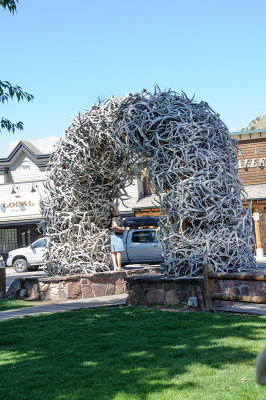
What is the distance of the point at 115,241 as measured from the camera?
11.4 metres

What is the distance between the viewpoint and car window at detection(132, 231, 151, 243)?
58.8 ft

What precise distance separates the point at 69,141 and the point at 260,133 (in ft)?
59.9

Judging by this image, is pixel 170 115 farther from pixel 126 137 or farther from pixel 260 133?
pixel 260 133

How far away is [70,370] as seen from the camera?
15.3 ft

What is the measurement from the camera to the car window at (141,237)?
1792 centimetres

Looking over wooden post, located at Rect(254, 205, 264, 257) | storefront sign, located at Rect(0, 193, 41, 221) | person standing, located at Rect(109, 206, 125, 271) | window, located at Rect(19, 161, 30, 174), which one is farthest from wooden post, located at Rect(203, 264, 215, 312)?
window, located at Rect(19, 161, 30, 174)

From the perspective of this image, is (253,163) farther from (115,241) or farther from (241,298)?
(241,298)

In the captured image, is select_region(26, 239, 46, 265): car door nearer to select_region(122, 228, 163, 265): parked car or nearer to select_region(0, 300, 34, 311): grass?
select_region(122, 228, 163, 265): parked car

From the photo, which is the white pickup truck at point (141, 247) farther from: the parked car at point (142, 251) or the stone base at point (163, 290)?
the stone base at point (163, 290)

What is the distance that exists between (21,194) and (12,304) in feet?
67.7

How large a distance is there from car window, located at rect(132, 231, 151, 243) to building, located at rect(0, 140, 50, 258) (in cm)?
1293

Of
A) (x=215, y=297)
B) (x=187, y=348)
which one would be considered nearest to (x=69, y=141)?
(x=215, y=297)

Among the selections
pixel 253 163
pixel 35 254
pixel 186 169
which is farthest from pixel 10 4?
pixel 253 163

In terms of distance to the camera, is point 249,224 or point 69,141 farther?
point 69,141
